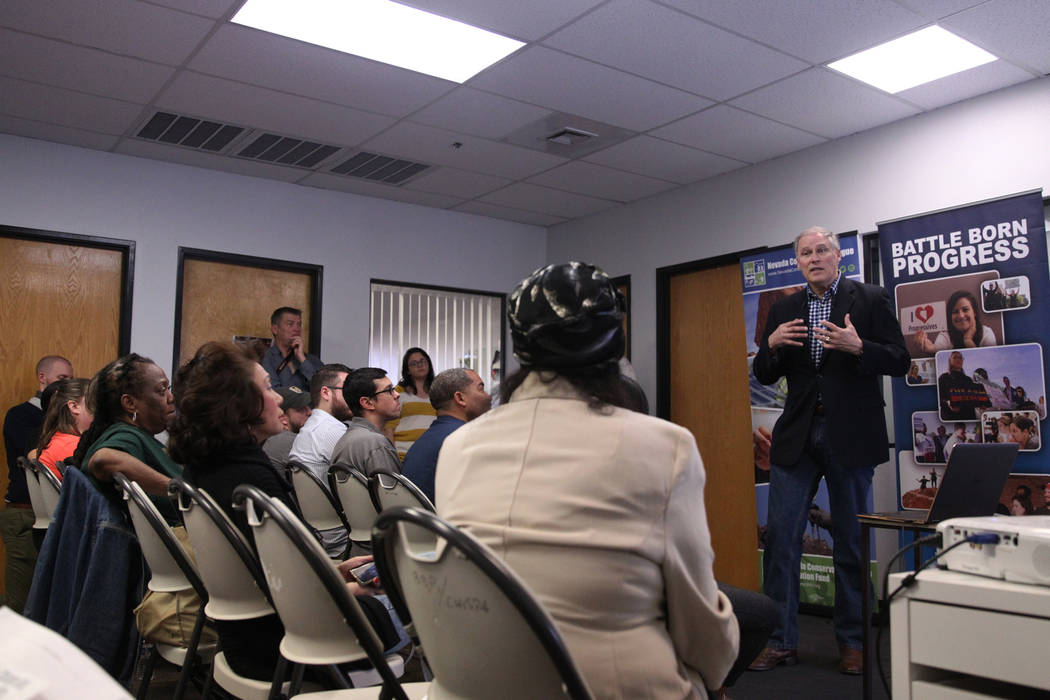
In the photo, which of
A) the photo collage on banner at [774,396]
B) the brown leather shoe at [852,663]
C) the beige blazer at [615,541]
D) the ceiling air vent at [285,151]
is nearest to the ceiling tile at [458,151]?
the ceiling air vent at [285,151]

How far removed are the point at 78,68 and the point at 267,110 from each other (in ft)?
3.09

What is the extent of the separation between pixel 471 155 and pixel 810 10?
2.44m

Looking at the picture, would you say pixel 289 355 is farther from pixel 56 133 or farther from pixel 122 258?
pixel 56 133

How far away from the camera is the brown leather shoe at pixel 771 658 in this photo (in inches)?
128

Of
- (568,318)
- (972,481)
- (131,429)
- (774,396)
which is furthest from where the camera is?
(774,396)

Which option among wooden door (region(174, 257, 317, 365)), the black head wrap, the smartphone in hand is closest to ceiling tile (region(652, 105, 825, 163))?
wooden door (region(174, 257, 317, 365))

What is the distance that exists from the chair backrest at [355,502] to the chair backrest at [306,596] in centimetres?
141

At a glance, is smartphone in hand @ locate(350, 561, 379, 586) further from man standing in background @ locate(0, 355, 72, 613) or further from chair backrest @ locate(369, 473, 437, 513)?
man standing in background @ locate(0, 355, 72, 613)

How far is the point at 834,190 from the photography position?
4.93m

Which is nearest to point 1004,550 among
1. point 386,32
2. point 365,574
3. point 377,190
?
point 365,574

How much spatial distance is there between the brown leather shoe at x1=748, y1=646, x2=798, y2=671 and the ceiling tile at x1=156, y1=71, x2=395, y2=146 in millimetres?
3422

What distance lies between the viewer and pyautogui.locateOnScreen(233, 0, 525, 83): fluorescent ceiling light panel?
11.4 ft

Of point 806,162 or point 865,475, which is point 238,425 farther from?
point 806,162

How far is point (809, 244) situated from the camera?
Answer: 10.9 feet
